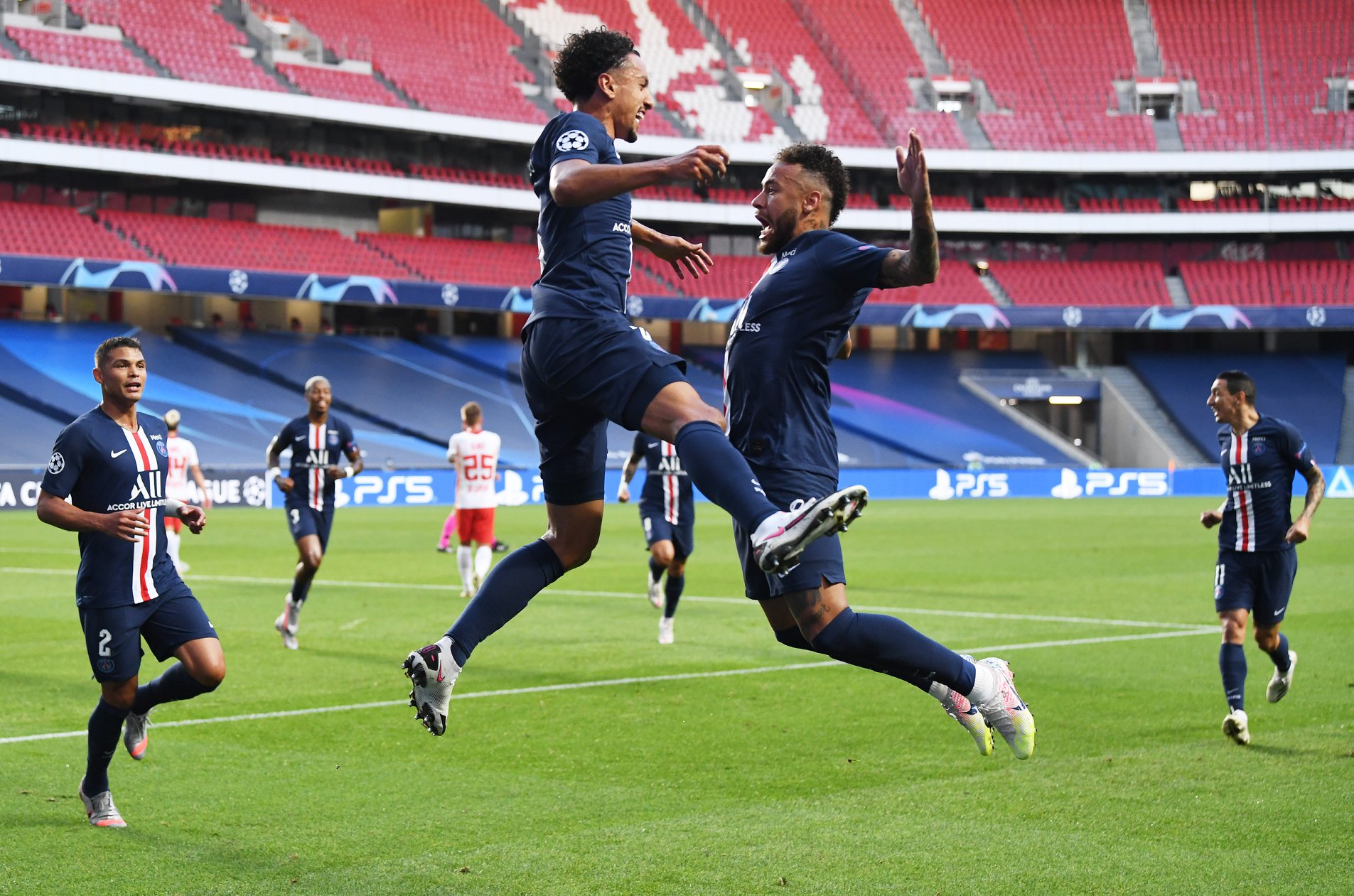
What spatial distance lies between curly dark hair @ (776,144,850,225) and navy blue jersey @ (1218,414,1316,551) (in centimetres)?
459

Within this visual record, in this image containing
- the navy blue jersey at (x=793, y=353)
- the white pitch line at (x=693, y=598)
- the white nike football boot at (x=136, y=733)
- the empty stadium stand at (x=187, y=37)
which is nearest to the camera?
the navy blue jersey at (x=793, y=353)

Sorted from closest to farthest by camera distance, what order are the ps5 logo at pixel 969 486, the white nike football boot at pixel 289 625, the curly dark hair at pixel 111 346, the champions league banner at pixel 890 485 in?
the curly dark hair at pixel 111 346 → the white nike football boot at pixel 289 625 → the champions league banner at pixel 890 485 → the ps5 logo at pixel 969 486

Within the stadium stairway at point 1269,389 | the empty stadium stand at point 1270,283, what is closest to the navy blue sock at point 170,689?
the stadium stairway at point 1269,389

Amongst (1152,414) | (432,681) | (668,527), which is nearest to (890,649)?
(432,681)

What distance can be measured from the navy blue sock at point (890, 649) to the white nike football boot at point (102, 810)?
Result: 11.4 feet

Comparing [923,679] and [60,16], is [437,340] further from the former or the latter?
[923,679]

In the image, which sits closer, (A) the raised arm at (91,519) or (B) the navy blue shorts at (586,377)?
(B) the navy blue shorts at (586,377)

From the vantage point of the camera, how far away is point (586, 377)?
5512mm

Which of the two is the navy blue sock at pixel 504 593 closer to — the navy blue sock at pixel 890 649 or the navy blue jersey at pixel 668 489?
the navy blue sock at pixel 890 649

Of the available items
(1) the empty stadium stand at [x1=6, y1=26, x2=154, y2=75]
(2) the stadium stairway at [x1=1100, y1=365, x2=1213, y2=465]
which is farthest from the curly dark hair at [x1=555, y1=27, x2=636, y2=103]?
(2) the stadium stairway at [x1=1100, y1=365, x2=1213, y2=465]

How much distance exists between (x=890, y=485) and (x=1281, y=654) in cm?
3205

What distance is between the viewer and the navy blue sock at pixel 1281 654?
9461 millimetres

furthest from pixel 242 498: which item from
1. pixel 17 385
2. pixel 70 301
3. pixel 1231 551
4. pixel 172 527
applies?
pixel 1231 551

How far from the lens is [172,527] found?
59.1ft
